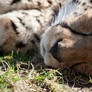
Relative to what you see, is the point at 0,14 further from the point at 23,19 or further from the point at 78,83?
the point at 78,83

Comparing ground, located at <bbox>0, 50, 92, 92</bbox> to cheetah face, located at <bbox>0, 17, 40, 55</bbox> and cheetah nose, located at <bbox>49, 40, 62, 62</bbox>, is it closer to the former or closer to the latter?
cheetah nose, located at <bbox>49, 40, 62, 62</bbox>

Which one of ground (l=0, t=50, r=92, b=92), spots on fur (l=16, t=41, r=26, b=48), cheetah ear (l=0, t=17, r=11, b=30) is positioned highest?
cheetah ear (l=0, t=17, r=11, b=30)

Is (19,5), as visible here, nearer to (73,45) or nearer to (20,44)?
(20,44)

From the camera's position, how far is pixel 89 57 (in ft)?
4.06

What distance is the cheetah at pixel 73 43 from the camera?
4.03 feet

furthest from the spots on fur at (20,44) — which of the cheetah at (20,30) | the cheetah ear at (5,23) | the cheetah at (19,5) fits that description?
the cheetah at (19,5)

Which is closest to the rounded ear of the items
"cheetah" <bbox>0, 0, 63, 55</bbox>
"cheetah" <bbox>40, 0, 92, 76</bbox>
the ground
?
"cheetah" <bbox>40, 0, 92, 76</bbox>

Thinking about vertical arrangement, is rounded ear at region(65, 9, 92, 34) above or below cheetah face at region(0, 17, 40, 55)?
above

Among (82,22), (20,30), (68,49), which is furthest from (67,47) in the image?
(20,30)

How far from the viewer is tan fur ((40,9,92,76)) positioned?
1.23 metres

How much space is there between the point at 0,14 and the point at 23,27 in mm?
286

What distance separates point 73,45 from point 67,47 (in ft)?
0.11

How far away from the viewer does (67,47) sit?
4.03ft

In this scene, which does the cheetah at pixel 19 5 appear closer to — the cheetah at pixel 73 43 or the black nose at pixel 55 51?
the cheetah at pixel 73 43
